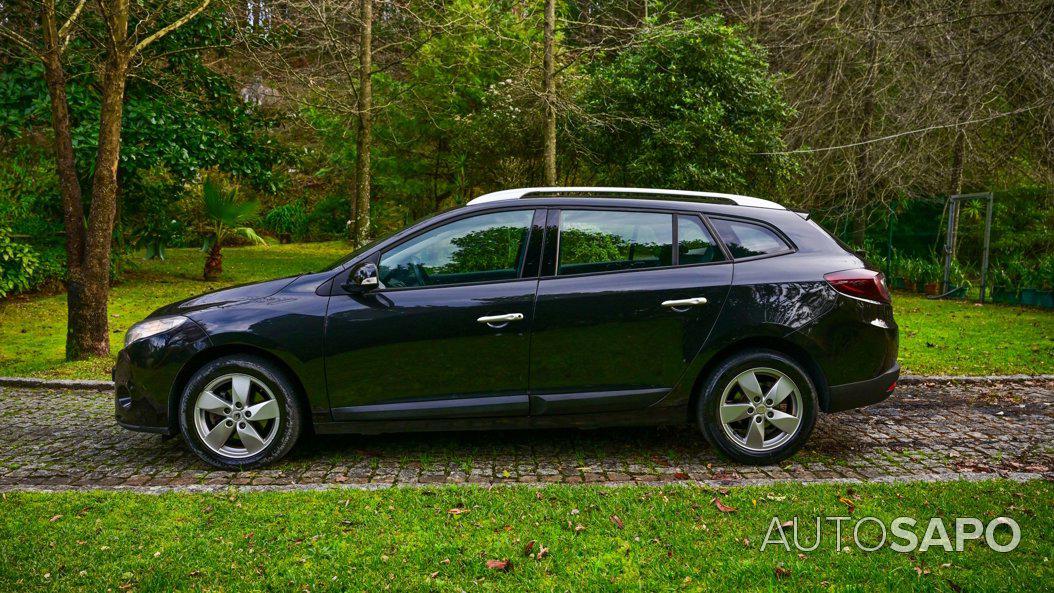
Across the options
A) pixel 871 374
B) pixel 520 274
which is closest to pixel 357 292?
pixel 520 274

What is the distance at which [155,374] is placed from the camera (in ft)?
16.2

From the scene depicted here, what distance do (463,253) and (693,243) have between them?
4.90 feet

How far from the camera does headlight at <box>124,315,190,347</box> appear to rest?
196 inches

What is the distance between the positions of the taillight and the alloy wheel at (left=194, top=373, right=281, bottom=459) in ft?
11.9

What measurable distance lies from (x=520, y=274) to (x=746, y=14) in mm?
17397

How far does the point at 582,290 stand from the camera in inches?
194

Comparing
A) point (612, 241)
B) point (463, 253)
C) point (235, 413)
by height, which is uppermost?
point (612, 241)

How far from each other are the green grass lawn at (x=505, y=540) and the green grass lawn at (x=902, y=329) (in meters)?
4.19

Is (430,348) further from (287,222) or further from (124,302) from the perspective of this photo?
(287,222)

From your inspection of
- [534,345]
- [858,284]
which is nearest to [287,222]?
[534,345]

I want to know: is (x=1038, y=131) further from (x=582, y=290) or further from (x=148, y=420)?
(x=148, y=420)

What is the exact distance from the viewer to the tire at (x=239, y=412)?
194 inches

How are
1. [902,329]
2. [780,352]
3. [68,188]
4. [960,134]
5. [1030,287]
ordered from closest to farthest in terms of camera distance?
[780,352] < [68,188] < [902,329] < [1030,287] < [960,134]

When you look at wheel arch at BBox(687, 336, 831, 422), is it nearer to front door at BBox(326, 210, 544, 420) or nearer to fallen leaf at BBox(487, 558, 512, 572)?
front door at BBox(326, 210, 544, 420)
